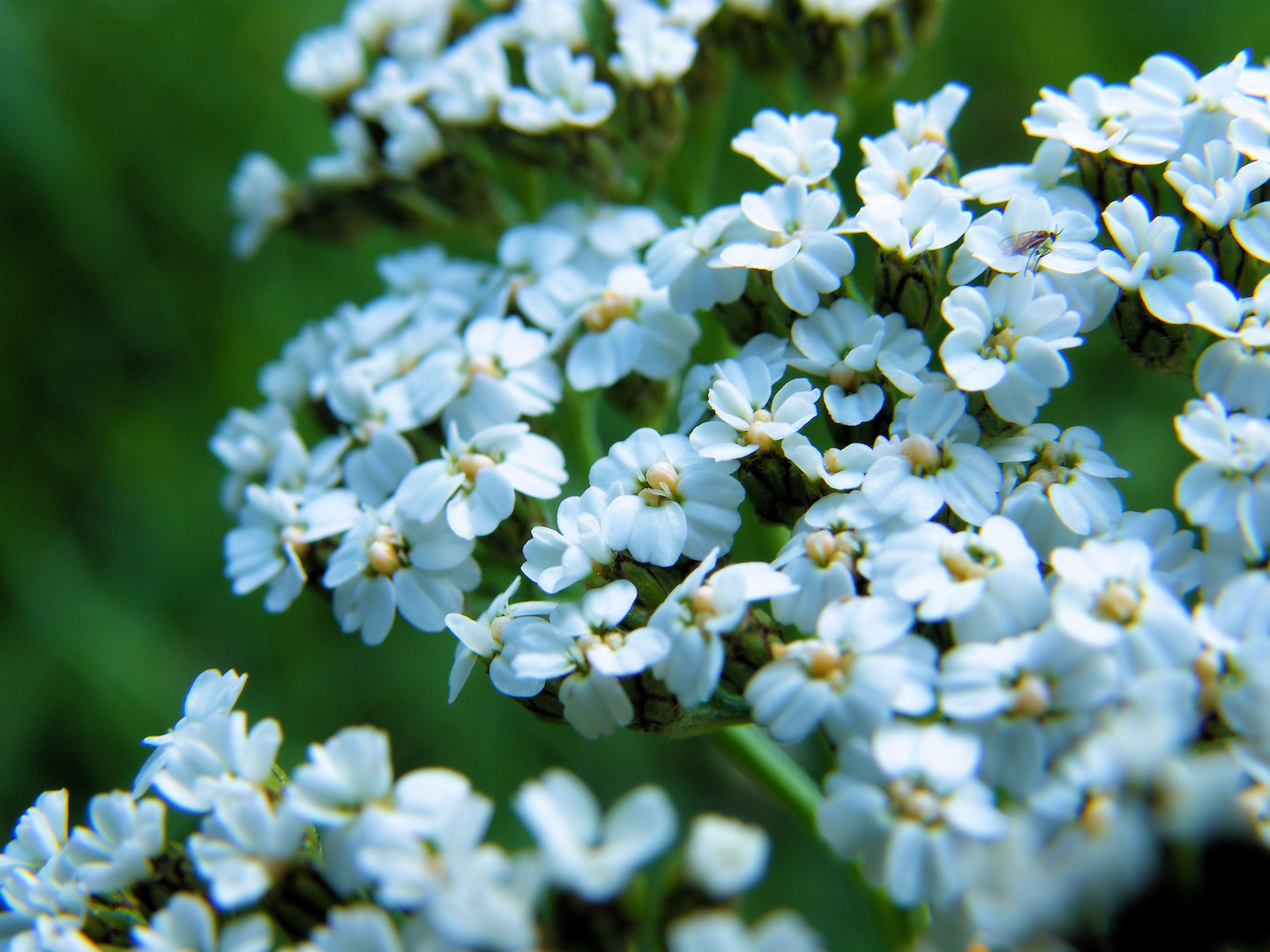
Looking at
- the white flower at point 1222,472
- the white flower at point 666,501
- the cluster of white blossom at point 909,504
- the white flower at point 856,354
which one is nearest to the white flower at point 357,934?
the cluster of white blossom at point 909,504

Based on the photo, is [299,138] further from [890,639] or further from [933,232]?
[890,639]

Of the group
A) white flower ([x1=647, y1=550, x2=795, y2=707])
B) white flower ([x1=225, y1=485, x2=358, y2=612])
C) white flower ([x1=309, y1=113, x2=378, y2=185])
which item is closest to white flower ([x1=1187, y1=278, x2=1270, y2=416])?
white flower ([x1=647, y1=550, x2=795, y2=707])

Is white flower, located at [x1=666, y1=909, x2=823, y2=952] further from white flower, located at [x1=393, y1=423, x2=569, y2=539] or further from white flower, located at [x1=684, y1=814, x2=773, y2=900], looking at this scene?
white flower, located at [x1=393, y1=423, x2=569, y2=539]

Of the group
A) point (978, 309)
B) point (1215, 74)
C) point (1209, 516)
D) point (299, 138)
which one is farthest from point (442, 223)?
point (1209, 516)

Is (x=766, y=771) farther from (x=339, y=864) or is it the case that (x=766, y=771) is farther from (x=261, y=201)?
(x=261, y=201)

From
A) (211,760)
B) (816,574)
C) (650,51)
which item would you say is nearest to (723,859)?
(816,574)

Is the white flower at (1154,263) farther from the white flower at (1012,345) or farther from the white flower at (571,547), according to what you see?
the white flower at (571,547)
